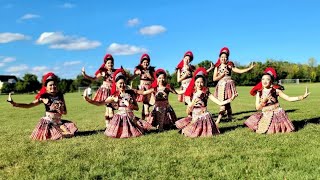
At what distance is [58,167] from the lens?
736 centimetres

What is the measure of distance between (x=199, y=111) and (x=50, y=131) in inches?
A: 152

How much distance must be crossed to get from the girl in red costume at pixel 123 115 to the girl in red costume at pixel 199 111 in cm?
112

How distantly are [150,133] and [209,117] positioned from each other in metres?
1.71

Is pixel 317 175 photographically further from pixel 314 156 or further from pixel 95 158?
pixel 95 158

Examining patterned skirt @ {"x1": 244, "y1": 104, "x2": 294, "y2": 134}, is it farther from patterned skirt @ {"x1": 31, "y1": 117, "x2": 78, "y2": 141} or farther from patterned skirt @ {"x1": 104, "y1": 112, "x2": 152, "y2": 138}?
patterned skirt @ {"x1": 31, "y1": 117, "x2": 78, "y2": 141}

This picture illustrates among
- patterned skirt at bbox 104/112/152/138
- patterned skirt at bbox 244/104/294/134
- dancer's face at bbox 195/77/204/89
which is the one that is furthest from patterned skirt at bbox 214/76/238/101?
patterned skirt at bbox 104/112/152/138

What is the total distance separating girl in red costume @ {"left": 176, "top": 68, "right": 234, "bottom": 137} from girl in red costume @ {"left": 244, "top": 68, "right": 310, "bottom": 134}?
2.94 feet

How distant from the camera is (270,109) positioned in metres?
10.4

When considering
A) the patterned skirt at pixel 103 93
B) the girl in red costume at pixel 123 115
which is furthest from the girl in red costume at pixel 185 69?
the girl in red costume at pixel 123 115

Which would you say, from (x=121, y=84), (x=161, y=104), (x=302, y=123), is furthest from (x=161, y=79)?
(x=302, y=123)

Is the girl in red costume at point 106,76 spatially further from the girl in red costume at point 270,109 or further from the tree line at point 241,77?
the tree line at point 241,77

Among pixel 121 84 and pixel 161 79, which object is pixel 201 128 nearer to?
pixel 161 79

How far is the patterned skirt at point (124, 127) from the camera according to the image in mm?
10414

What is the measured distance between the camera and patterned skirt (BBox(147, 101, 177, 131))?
11727 millimetres
